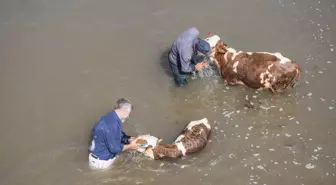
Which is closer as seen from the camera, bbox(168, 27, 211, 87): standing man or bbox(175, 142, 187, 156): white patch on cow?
bbox(175, 142, 187, 156): white patch on cow

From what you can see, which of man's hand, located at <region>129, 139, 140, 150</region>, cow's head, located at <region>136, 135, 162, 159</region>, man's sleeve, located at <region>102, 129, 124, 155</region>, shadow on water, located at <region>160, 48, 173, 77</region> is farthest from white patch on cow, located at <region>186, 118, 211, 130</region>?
shadow on water, located at <region>160, 48, 173, 77</region>

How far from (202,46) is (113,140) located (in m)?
2.80

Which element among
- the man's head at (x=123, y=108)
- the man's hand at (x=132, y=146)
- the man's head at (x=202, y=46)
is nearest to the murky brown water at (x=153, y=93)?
the man's hand at (x=132, y=146)

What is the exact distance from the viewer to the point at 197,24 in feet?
34.9

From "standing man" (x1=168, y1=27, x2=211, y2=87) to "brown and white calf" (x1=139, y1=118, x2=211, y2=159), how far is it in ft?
4.66

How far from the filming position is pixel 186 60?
27.2 ft

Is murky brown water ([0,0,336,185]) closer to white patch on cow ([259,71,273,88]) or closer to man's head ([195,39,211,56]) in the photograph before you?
white patch on cow ([259,71,273,88])

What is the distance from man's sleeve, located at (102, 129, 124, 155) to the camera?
6469mm

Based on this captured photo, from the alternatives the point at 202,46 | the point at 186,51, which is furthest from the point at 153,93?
the point at 202,46

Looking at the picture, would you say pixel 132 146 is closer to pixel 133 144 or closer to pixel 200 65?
pixel 133 144

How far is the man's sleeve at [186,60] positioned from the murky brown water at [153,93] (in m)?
0.69

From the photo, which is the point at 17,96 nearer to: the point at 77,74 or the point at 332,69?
the point at 77,74

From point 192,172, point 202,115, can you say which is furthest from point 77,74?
point 192,172

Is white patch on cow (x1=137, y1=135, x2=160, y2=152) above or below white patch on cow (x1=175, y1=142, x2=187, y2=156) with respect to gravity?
above
